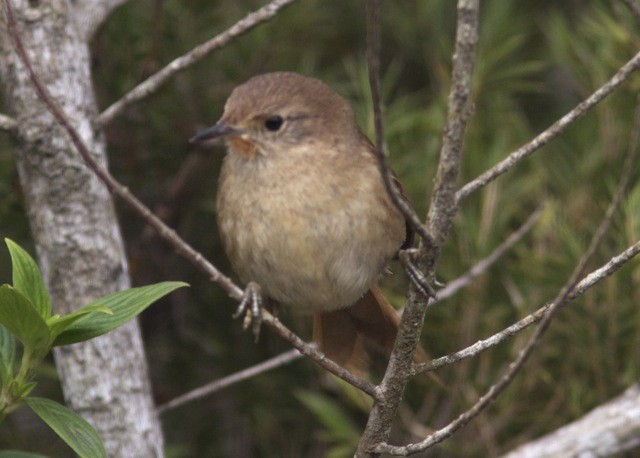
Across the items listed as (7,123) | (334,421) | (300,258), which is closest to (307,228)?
(300,258)

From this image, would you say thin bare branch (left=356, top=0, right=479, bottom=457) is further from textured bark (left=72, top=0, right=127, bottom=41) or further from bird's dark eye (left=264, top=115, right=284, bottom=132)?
textured bark (left=72, top=0, right=127, bottom=41)

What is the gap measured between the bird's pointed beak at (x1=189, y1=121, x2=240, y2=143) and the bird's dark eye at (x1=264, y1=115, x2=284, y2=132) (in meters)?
0.10

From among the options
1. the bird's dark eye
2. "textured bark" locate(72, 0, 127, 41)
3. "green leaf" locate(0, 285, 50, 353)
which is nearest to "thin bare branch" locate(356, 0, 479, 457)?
A: "green leaf" locate(0, 285, 50, 353)

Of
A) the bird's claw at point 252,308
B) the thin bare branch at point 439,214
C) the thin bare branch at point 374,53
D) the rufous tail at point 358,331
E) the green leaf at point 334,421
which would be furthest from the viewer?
the green leaf at point 334,421

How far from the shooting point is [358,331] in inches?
121

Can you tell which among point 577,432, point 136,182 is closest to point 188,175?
point 136,182

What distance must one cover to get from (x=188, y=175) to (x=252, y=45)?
59 centimetres

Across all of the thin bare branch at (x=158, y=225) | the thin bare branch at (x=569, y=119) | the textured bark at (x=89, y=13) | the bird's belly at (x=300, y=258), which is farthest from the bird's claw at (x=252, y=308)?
the textured bark at (x=89, y=13)

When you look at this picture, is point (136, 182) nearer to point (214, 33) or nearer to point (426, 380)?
point (214, 33)

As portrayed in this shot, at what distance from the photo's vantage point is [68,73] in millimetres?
2645

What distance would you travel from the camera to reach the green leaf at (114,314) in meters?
2.04

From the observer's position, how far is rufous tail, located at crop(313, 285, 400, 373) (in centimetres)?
302

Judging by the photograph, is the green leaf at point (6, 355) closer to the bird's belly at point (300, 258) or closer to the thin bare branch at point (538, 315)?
the bird's belly at point (300, 258)

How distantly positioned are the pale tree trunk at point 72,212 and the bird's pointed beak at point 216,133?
269 mm
